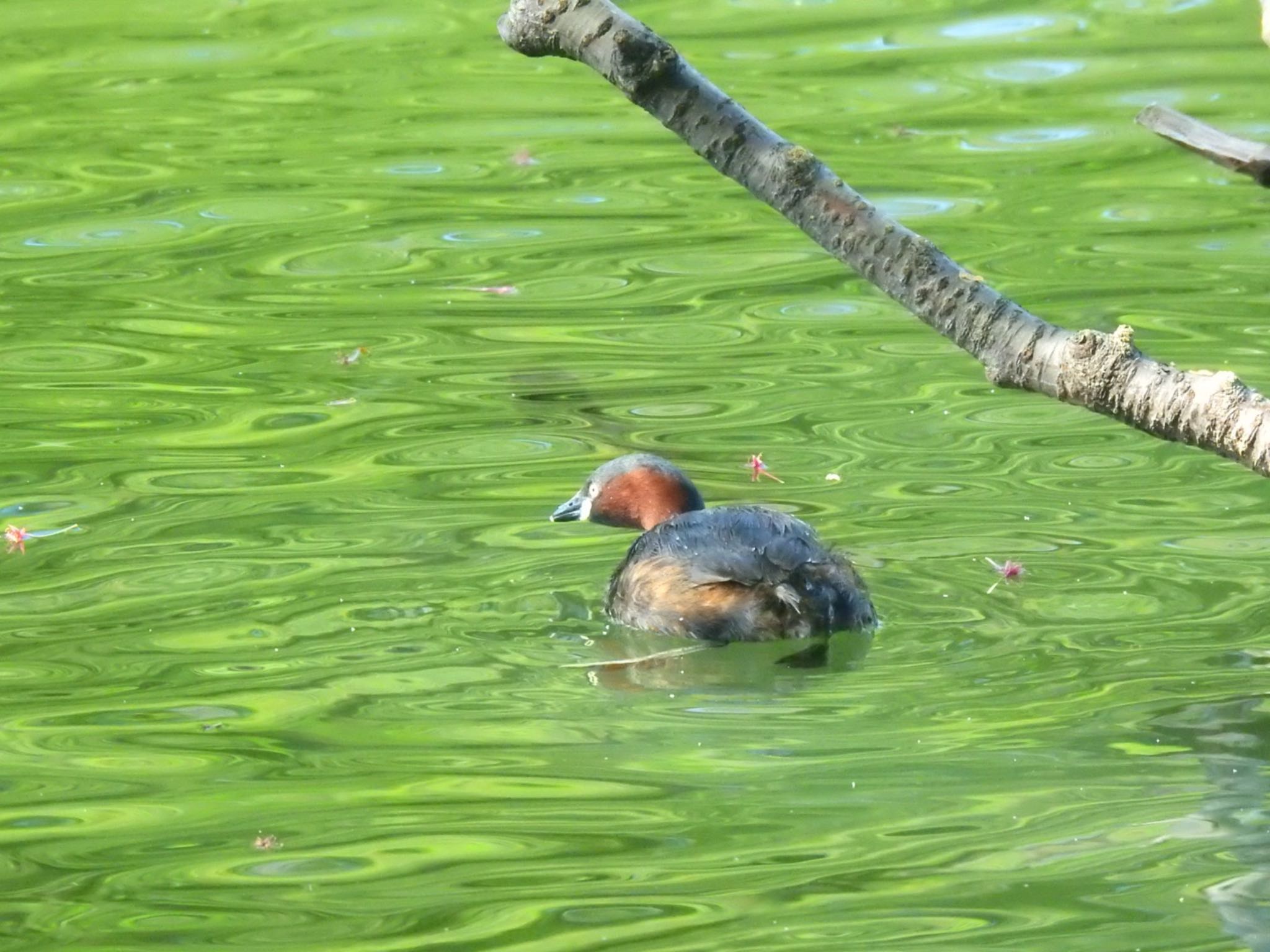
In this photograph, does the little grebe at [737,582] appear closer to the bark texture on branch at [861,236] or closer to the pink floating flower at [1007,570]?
the pink floating flower at [1007,570]

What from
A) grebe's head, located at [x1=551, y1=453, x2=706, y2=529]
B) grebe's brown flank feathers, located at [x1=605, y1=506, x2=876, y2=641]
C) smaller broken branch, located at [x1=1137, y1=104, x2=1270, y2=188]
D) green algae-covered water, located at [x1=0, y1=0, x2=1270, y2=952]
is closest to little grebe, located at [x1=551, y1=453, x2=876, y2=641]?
grebe's brown flank feathers, located at [x1=605, y1=506, x2=876, y2=641]

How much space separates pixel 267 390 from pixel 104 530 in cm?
160

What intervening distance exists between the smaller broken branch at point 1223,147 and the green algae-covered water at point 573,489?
1371mm

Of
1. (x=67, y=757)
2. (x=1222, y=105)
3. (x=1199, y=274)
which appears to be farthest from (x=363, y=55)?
(x=67, y=757)

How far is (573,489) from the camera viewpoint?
7.65 meters

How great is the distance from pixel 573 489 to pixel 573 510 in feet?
1.51

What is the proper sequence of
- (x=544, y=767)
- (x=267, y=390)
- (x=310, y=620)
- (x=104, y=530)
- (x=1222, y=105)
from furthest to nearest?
(x=1222, y=105) < (x=267, y=390) < (x=104, y=530) < (x=310, y=620) < (x=544, y=767)

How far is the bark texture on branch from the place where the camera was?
176 inches

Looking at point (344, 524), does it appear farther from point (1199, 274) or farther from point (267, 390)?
point (1199, 274)

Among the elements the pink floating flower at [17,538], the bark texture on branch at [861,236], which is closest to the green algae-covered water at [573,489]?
the pink floating flower at [17,538]

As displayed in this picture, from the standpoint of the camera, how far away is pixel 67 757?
553 cm

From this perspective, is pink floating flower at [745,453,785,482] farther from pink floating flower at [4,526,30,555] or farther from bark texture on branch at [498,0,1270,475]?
bark texture on branch at [498,0,1270,475]

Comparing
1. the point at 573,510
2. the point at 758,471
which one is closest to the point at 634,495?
the point at 573,510

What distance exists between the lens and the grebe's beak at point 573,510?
717 cm
